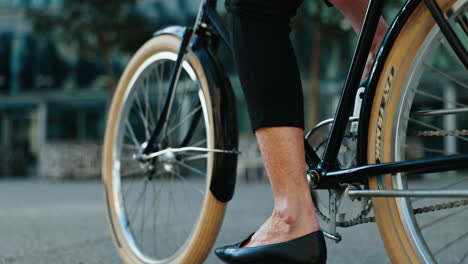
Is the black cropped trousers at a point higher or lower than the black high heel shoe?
higher

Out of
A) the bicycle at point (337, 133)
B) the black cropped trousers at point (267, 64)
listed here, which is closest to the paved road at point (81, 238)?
the bicycle at point (337, 133)

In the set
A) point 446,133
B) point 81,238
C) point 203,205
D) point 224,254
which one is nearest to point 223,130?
point 203,205

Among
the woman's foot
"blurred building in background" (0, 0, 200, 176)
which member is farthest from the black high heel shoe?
"blurred building in background" (0, 0, 200, 176)

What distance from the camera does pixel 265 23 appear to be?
4.16 feet

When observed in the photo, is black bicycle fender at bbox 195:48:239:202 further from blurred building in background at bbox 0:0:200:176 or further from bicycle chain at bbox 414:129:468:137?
blurred building in background at bbox 0:0:200:176

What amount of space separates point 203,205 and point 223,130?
21cm

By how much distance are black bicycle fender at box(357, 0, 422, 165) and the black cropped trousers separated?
14 cm

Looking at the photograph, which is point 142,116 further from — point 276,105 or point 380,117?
point 380,117

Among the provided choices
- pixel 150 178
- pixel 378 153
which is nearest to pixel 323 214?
pixel 378 153

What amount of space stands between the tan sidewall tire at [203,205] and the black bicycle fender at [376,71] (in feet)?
1.64

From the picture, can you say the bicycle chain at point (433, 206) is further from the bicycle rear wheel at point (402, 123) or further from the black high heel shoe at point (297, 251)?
the black high heel shoe at point (297, 251)

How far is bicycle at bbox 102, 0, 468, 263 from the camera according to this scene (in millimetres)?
1078

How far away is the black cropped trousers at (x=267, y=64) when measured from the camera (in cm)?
123

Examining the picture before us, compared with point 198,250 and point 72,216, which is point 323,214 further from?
point 72,216
